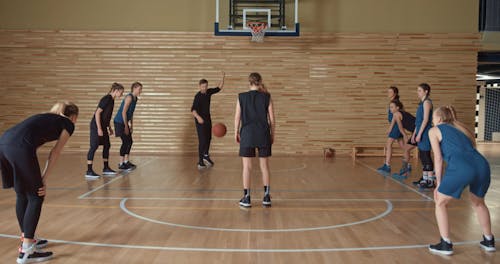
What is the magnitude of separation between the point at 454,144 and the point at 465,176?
291 mm

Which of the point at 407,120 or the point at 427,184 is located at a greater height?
the point at 407,120

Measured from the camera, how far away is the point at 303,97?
13117 millimetres

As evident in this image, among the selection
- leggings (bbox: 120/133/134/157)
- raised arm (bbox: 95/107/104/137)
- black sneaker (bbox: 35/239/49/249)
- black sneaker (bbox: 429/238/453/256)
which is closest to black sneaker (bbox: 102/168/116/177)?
leggings (bbox: 120/133/134/157)

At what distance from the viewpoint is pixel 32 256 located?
3783mm

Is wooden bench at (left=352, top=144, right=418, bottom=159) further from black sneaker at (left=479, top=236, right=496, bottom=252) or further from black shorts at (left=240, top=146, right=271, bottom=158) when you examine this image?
black sneaker at (left=479, top=236, right=496, bottom=252)

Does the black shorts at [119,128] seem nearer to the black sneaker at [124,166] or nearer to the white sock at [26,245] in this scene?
the black sneaker at [124,166]

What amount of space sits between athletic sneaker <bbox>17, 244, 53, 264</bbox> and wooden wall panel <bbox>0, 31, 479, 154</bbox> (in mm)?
9300

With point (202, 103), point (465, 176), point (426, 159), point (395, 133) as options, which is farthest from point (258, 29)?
point (465, 176)

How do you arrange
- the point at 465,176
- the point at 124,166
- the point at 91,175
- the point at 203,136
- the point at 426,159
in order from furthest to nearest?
the point at 203,136 < the point at 124,166 < the point at 91,175 < the point at 426,159 < the point at 465,176

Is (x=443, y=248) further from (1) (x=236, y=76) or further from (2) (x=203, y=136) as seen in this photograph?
(1) (x=236, y=76)

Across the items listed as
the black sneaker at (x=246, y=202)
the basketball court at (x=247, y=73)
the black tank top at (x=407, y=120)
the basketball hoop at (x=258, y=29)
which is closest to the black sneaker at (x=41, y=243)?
the black sneaker at (x=246, y=202)

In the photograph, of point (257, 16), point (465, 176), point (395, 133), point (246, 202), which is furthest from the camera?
point (257, 16)

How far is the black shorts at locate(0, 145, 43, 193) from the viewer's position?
3.77m

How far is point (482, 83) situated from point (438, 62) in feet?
33.7
